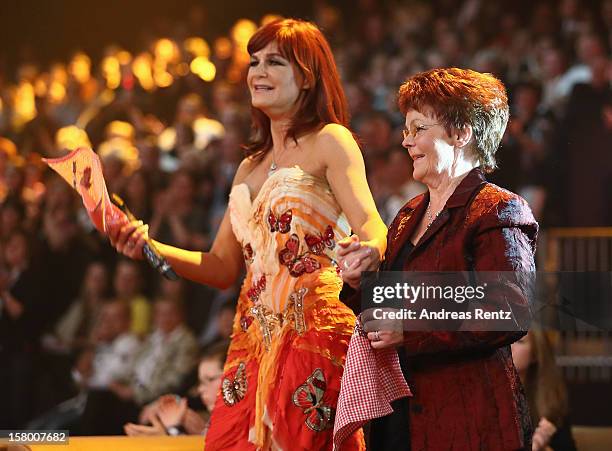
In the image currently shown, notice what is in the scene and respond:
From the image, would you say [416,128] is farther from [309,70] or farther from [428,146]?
[309,70]

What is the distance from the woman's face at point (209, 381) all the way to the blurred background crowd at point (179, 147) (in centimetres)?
97

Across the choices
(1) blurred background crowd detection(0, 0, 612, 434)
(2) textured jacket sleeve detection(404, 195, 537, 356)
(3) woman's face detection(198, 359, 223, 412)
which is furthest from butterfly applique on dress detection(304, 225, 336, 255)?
(1) blurred background crowd detection(0, 0, 612, 434)

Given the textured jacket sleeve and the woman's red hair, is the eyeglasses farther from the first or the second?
the woman's red hair

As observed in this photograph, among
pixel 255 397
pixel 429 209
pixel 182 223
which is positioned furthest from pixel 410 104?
pixel 182 223

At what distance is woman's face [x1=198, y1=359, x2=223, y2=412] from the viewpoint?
12.9ft

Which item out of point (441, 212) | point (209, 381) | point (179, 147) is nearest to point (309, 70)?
point (441, 212)

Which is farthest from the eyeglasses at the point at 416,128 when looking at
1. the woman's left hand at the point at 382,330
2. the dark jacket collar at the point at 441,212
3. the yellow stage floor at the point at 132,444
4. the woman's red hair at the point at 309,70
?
the yellow stage floor at the point at 132,444

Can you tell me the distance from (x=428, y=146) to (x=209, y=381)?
210cm

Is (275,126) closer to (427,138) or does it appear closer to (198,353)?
(427,138)

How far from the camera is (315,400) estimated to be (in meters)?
2.47

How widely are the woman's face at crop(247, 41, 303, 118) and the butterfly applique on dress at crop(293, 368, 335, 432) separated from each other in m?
0.71

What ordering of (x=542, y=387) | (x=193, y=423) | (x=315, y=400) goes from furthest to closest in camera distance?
(x=193, y=423)
(x=542, y=387)
(x=315, y=400)

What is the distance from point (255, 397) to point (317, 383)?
0.19 m

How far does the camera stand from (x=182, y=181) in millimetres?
6312
